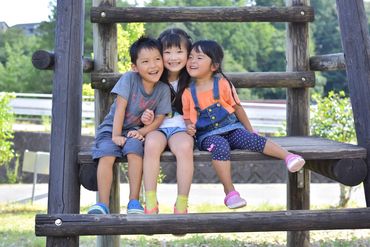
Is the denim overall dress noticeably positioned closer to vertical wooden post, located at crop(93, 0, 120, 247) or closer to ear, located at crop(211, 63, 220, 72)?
ear, located at crop(211, 63, 220, 72)

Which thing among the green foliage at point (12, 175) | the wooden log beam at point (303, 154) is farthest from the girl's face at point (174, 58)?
the green foliage at point (12, 175)

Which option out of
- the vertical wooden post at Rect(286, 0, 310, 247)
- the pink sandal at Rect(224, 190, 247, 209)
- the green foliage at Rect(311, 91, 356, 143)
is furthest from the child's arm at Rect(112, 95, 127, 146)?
the green foliage at Rect(311, 91, 356, 143)

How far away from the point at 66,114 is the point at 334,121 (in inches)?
264

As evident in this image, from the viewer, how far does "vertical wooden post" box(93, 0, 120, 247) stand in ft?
12.2

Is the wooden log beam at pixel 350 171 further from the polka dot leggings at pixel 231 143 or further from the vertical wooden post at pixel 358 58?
the polka dot leggings at pixel 231 143

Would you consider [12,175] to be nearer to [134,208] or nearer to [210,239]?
[210,239]

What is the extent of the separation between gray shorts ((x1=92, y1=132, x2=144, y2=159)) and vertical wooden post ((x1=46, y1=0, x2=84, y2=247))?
0.10 m

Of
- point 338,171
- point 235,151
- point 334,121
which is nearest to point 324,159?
point 338,171

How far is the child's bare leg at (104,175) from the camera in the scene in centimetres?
273

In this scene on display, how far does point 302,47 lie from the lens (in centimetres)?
385

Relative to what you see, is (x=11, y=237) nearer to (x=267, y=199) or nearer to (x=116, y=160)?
(x=116, y=160)

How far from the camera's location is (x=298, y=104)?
3883 millimetres

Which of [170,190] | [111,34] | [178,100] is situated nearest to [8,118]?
[170,190]

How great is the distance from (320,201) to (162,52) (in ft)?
23.7
